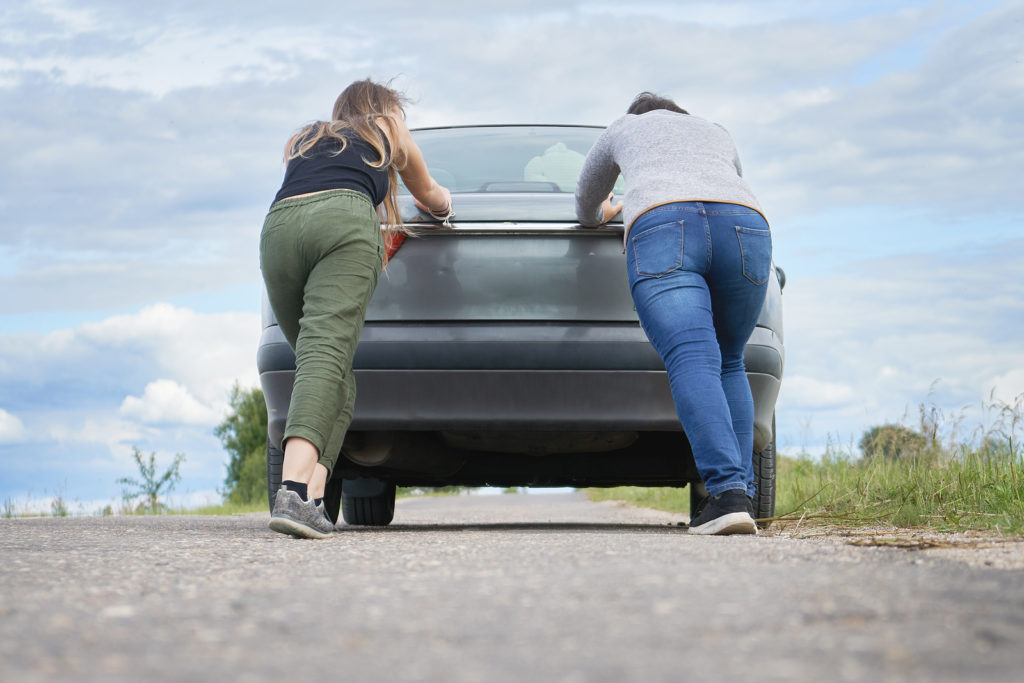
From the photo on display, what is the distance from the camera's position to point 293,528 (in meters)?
3.32

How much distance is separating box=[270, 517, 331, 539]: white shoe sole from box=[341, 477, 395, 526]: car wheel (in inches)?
63.8

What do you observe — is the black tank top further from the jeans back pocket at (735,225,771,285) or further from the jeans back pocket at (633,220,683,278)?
the jeans back pocket at (735,225,771,285)

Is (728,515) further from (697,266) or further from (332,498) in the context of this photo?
(332,498)

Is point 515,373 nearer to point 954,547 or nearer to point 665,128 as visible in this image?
point 665,128

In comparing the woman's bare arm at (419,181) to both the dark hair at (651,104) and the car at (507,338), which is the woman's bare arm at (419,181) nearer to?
the car at (507,338)

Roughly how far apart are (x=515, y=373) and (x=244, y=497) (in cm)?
813

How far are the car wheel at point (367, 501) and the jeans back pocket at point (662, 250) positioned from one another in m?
2.14

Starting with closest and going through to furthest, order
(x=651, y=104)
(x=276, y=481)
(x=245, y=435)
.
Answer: (x=651, y=104), (x=276, y=481), (x=245, y=435)

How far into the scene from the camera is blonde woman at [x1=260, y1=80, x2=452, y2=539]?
3.41m

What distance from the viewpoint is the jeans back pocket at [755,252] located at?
3475 mm

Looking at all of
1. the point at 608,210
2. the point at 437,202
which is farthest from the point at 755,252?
the point at 437,202

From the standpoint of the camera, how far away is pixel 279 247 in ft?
11.6

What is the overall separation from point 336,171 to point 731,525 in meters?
1.76

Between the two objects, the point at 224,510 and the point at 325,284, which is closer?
the point at 325,284
